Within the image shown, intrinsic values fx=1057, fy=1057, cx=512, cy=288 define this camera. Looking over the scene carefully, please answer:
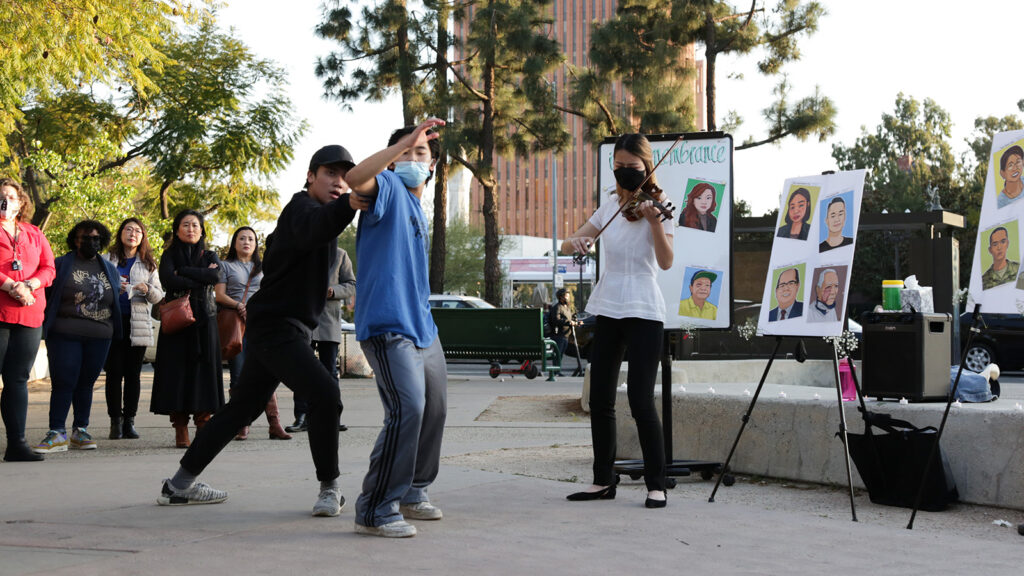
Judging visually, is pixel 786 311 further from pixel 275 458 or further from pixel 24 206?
pixel 24 206

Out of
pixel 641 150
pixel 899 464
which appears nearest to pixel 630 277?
pixel 641 150

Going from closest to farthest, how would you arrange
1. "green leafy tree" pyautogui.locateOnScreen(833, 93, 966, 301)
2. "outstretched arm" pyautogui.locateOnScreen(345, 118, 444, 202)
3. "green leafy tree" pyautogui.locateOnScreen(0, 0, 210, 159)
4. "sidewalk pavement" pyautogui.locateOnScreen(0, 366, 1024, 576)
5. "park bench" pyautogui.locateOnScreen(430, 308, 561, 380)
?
"sidewalk pavement" pyautogui.locateOnScreen(0, 366, 1024, 576) < "outstretched arm" pyautogui.locateOnScreen(345, 118, 444, 202) < "green leafy tree" pyautogui.locateOnScreen(0, 0, 210, 159) < "park bench" pyautogui.locateOnScreen(430, 308, 561, 380) < "green leafy tree" pyautogui.locateOnScreen(833, 93, 966, 301)

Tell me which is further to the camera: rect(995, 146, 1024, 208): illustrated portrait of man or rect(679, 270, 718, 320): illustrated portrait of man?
rect(679, 270, 718, 320): illustrated portrait of man

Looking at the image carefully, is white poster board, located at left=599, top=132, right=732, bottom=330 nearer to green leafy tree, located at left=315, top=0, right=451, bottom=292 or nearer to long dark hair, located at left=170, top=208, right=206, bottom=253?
long dark hair, located at left=170, top=208, right=206, bottom=253

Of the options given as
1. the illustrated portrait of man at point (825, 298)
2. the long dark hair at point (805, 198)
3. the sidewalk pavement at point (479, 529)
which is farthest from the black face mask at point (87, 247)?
the illustrated portrait of man at point (825, 298)

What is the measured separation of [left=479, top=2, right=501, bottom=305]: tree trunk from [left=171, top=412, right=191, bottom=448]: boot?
18.9 m

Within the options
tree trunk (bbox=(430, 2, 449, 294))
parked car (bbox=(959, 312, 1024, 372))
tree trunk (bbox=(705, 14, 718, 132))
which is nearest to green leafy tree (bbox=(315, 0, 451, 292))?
tree trunk (bbox=(430, 2, 449, 294))

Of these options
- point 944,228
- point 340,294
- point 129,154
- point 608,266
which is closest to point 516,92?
point 129,154

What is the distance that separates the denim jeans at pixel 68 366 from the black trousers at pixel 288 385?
120 inches

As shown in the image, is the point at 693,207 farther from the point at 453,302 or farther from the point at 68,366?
the point at 453,302

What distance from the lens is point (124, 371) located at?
859cm

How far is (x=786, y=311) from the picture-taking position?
19.4ft

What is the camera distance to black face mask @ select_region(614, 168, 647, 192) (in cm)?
529

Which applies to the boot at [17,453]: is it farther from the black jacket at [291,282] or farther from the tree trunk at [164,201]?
the tree trunk at [164,201]
